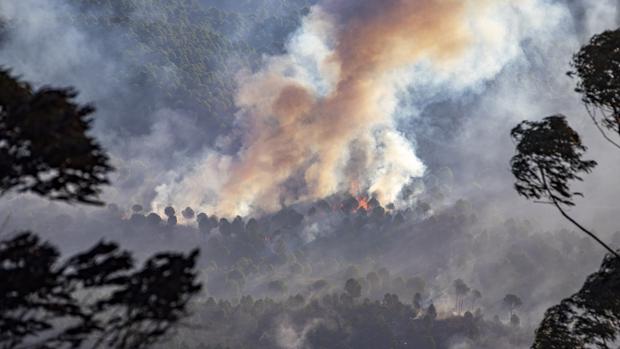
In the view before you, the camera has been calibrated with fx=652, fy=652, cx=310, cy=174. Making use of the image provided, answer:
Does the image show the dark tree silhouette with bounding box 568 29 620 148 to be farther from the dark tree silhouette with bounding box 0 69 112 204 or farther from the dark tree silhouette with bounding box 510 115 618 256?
the dark tree silhouette with bounding box 0 69 112 204

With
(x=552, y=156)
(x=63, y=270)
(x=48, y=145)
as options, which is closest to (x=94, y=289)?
(x=63, y=270)

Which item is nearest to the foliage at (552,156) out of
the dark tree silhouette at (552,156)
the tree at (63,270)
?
the dark tree silhouette at (552,156)

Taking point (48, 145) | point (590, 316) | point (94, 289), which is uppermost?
point (48, 145)

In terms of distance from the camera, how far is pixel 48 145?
12.6 meters

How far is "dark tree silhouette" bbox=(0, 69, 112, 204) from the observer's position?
12.5m

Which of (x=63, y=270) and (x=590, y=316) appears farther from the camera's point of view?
(x=590, y=316)

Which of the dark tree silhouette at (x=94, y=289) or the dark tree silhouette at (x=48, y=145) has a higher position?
the dark tree silhouette at (x=48, y=145)

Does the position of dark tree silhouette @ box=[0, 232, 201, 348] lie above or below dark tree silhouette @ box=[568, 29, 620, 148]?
below

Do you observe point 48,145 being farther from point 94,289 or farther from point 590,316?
point 590,316

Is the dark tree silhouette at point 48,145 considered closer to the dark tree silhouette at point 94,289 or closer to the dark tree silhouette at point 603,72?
the dark tree silhouette at point 94,289

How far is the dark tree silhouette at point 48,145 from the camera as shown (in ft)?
41.0

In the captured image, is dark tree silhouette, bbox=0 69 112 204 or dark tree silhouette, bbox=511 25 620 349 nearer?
dark tree silhouette, bbox=0 69 112 204

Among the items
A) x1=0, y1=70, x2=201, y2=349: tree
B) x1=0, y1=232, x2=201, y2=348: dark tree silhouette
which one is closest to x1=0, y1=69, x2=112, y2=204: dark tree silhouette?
x1=0, y1=70, x2=201, y2=349: tree

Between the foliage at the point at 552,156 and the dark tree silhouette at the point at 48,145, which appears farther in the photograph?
the foliage at the point at 552,156
